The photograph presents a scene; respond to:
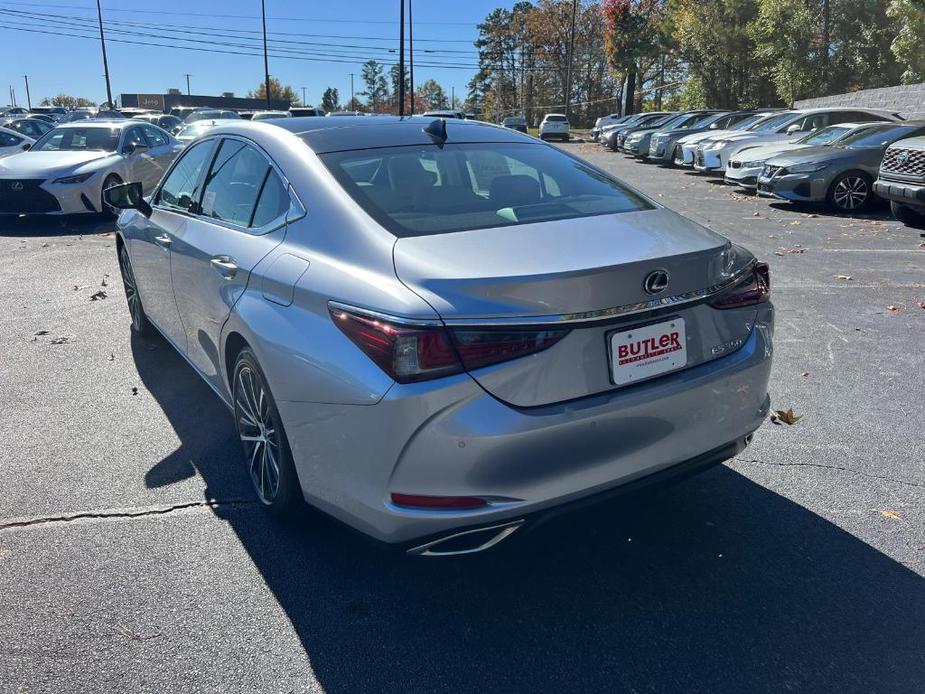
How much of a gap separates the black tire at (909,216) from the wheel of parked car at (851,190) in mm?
1258

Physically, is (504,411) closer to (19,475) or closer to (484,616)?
(484,616)

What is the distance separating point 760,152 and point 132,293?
13053mm

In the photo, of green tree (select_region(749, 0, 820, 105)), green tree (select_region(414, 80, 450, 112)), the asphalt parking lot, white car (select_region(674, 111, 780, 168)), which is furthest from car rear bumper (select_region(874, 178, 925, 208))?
green tree (select_region(414, 80, 450, 112))

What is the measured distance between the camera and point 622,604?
2.72 metres

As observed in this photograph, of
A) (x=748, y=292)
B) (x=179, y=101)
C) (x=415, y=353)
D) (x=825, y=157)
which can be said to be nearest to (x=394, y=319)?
(x=415, y=353)

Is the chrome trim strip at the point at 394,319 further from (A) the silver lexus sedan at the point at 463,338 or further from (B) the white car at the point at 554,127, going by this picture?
(B) the white car at the point at 554,127

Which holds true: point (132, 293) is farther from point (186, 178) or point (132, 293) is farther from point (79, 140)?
point (79, 140)

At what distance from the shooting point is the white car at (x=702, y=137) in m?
19.0

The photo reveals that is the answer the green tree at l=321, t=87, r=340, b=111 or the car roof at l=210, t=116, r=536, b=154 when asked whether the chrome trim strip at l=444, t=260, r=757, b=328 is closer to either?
the car roof at l=210, t=116, r=536, b=154

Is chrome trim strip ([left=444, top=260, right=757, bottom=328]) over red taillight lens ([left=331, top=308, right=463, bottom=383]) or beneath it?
over

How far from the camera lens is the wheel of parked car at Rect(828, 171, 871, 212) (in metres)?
12.2

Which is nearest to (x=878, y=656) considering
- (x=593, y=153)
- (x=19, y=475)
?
(x=19, y=475)

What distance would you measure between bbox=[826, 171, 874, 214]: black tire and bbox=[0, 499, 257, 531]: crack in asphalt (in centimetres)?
1166

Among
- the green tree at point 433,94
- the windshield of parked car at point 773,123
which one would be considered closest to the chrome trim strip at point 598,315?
the windshield of parked car at point 773,123
